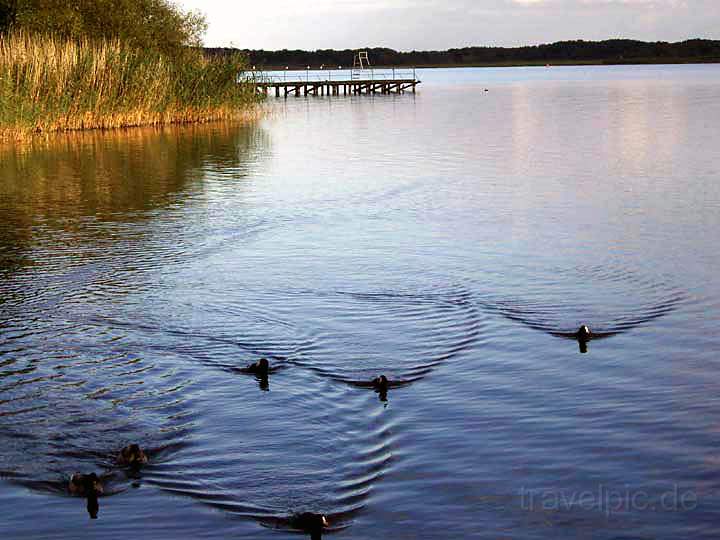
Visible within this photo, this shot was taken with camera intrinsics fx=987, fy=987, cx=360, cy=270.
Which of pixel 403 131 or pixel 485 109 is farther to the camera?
pixel 485 109

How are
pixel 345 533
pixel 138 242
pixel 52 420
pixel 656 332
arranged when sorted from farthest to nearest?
1. pixel 138 242
2. pixel 656 332
3. pixel 52 420
4. pixel 345 533

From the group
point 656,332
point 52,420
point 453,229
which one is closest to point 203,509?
point 52,420

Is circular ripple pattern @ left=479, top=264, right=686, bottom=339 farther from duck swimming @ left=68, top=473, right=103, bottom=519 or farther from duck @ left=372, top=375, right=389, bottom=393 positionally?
duck swimming @ left=68, top=473, right=103, bottom=519

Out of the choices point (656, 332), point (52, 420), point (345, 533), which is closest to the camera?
point (345, 533)

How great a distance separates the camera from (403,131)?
126 feet

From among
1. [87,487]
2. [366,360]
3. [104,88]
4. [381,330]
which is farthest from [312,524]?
[104,88]

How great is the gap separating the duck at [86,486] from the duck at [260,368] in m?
2.32

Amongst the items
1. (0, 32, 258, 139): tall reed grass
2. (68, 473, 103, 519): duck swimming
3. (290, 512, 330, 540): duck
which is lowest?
(290, 512, 330, 540): duck

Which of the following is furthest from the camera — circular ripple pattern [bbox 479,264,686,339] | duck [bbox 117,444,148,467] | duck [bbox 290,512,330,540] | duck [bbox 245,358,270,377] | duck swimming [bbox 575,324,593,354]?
circular ripple pattern [bbox 479,264,686,339]

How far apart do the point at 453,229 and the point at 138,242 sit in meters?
4.93

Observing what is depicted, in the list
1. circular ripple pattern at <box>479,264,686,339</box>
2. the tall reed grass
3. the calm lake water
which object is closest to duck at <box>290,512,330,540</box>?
the calm lake water

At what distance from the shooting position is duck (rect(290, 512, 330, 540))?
5.84 m

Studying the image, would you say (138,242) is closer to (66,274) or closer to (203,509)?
(66,274)

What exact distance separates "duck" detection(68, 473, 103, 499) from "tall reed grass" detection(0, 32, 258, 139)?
23.3 metres
